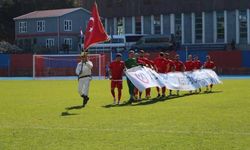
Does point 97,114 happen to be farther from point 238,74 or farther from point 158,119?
point 238,74

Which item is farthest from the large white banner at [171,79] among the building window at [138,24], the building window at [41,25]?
the building window at [41,25]

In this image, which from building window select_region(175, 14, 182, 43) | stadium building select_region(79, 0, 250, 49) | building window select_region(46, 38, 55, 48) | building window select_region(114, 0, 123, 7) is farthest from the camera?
building window select_region(46, 38, 55, 48)

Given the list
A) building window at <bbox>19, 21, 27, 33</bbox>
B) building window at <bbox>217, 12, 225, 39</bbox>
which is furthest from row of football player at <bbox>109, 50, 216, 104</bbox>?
building window at <bbox>19, 21, 27, 33</bbox>

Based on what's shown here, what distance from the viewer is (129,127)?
1399 cm

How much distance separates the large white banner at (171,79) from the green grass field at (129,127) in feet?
9.02

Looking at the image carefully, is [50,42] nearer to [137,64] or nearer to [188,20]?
[188,20]

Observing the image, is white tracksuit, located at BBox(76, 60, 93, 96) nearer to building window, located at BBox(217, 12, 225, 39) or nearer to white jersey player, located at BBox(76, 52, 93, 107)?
white jersey player, located at BBox(76, 52, 93, 107)

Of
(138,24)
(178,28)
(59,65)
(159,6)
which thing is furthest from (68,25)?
(59,65)

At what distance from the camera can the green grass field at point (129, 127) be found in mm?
11242

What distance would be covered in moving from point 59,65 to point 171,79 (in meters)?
37.2

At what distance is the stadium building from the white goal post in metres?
21.3

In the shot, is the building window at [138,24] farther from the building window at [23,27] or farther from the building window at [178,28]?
the building window at [23,27]

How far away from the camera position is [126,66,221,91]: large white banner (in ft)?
76.4

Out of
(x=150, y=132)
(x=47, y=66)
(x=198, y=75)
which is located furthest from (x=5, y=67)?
(x=150, y=132)
